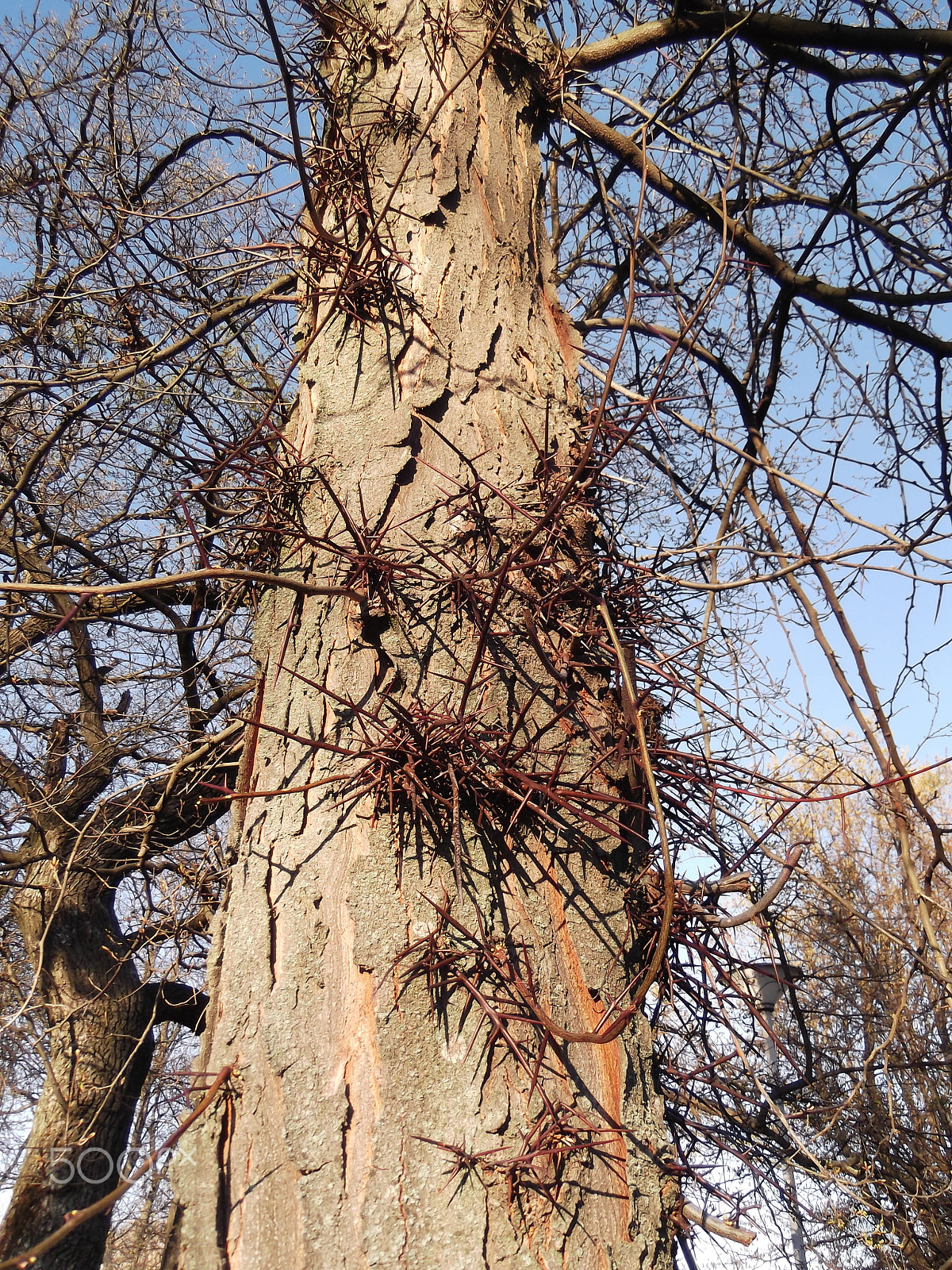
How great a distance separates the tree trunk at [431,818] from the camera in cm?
104

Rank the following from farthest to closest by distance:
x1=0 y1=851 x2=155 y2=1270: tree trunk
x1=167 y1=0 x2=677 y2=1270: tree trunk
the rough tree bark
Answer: x1=0 y1=851 x2=155 y2=1270: tree trunk < the rough tree bark < x1=167 y1=0 x2=677 y2=1270: tree trunk

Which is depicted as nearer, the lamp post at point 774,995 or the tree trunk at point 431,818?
the tree trunk at point 431,818

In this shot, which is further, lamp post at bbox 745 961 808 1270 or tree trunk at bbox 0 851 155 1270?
tree trunk at bbox 0 851 155 1270

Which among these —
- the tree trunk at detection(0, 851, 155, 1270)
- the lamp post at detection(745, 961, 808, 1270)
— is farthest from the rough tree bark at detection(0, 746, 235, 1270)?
the lamp post at detection(745, 961, 808, 1270)

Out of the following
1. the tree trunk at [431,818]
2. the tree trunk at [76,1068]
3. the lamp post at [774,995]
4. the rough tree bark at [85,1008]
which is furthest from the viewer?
the tree trunk at [76,1068]

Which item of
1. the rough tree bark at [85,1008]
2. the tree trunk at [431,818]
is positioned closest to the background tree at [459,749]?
the tree trunk at [431,818]

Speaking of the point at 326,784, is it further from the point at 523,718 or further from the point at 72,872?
the point at 72,872

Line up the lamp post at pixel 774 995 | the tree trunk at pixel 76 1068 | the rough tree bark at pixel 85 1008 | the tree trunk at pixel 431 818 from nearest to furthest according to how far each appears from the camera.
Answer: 1. the tree trunk at pixel 431 818
2. the lamp post at pixel 774 995
3. the rough tree bark at pixel 85 1008
4. the tree trunk at pixel 76 1068

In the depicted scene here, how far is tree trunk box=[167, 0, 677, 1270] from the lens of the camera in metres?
1.04

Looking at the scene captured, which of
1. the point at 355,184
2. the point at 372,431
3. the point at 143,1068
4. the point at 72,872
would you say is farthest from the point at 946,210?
the point at 143,1068

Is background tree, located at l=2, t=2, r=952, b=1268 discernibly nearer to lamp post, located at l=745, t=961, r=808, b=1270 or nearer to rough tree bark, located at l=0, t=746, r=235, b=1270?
lamp post, located at l=745, t=961, r=808, b=1270

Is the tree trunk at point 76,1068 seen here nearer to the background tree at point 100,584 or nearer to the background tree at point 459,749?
the background tree at point 100,584

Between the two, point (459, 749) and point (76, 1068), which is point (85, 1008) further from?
point (459, 749)

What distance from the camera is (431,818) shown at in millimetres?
1185
